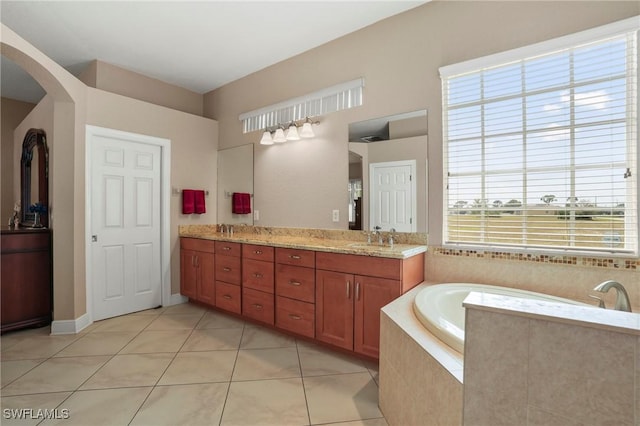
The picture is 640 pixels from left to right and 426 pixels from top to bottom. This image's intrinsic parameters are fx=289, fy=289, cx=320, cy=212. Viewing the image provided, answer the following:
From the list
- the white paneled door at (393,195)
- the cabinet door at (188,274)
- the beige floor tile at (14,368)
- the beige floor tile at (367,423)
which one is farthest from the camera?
the cabinet door at (188,274)

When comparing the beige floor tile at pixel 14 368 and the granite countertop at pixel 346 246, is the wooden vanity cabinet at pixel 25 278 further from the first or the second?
the granite countertop at pixel 346 246

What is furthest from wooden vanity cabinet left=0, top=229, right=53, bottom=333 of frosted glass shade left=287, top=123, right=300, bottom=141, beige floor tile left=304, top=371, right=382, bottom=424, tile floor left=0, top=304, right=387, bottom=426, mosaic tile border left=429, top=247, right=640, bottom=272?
mosaic tile border left=429, top=247, right=640, bottom=272

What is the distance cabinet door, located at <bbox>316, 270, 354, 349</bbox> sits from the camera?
7.30 ft

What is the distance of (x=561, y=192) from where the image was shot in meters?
1.94

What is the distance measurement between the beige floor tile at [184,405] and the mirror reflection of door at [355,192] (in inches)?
65.9

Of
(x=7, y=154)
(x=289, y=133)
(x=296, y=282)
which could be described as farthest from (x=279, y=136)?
(x=7, y=154)

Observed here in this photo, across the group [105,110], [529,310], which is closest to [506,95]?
[529,310]

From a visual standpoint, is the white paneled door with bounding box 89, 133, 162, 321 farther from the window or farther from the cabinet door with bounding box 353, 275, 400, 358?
the window

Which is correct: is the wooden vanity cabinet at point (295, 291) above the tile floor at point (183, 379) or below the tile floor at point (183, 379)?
above

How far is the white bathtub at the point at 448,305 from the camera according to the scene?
1.37 meters

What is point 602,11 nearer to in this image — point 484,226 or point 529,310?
point 484,226

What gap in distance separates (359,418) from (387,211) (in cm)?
157

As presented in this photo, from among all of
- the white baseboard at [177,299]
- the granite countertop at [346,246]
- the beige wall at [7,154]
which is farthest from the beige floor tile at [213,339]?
the beige wall at [7,154]

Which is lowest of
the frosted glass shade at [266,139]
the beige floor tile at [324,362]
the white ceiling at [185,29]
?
the beige floor tile at [324,362]
